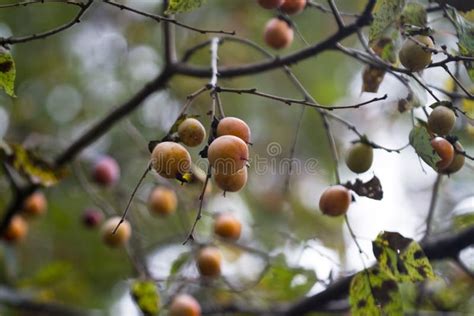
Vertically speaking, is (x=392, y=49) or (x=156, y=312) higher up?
(x=392, y=49)

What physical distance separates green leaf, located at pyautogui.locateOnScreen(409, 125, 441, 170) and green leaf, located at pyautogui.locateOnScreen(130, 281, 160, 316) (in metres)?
0.70

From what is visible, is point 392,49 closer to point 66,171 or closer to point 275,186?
point 66,171

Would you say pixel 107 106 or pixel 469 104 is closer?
pixel 469 104

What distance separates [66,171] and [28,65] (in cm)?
105

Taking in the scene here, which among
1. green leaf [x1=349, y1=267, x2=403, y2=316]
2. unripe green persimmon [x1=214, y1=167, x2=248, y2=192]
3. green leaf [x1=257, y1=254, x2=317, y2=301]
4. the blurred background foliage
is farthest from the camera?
the blurred background foliage

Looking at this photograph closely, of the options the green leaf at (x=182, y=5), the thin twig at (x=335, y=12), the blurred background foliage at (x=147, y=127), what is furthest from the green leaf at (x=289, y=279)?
the green leaf at (x=182, y=5)

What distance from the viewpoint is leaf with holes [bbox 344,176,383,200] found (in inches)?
45.1

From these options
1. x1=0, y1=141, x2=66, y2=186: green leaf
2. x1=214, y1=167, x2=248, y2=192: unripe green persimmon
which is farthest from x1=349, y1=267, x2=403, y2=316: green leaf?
x1=0, y1=141, x2=66, y2=186: green leaf

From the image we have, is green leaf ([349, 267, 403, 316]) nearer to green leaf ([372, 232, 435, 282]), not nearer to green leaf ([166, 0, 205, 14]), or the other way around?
green leaf ([372, 232, 435, 282])

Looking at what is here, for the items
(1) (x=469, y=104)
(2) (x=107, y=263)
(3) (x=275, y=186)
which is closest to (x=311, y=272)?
(1) (x=469, y=104)

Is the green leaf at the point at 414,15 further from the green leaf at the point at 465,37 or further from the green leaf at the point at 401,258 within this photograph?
the green leaf at the point at 401,258

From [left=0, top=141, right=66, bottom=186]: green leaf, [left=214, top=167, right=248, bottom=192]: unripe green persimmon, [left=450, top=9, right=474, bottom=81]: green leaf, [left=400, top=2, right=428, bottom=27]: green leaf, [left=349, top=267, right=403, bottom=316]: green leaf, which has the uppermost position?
[left=0, top=141, right=66, bottom=186]: green leaf

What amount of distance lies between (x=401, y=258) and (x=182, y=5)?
21.1 inches

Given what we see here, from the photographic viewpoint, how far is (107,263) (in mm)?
2453
